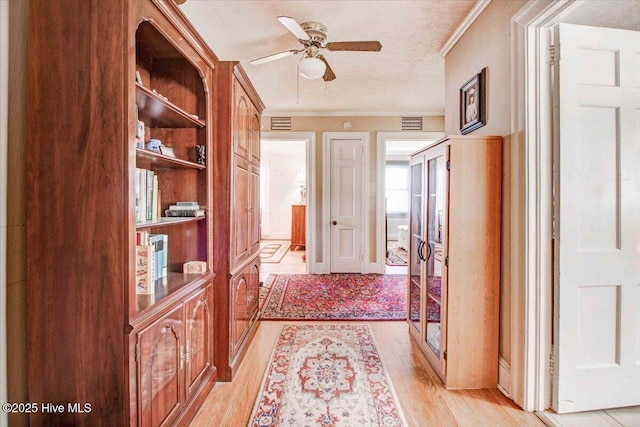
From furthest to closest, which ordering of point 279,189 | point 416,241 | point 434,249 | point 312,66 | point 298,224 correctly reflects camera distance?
point 279,189 < point 298,224 < point 416,241 < point 312,66 < point 434,249

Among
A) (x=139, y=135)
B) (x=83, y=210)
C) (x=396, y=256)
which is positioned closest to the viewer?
(x=83, y=210)

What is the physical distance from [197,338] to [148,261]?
0.59m

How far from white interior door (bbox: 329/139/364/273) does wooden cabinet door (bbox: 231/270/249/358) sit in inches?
101

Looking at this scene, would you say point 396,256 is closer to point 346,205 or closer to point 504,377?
point 346,205

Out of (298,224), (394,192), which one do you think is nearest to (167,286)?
(298,224)

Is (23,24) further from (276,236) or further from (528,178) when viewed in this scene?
(276,236)

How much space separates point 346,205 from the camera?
4.81 meters

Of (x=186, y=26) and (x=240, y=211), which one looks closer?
(x=186, y=26)

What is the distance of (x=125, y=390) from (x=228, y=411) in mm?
769

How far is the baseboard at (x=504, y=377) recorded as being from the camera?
1800mm

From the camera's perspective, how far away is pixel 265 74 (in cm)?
337

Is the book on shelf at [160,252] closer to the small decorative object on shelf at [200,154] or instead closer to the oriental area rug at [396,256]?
the small decorative object on shelf at [200,154]

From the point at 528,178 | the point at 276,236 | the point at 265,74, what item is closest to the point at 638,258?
the point at 528,178

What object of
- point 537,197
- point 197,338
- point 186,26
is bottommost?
point 197,338
